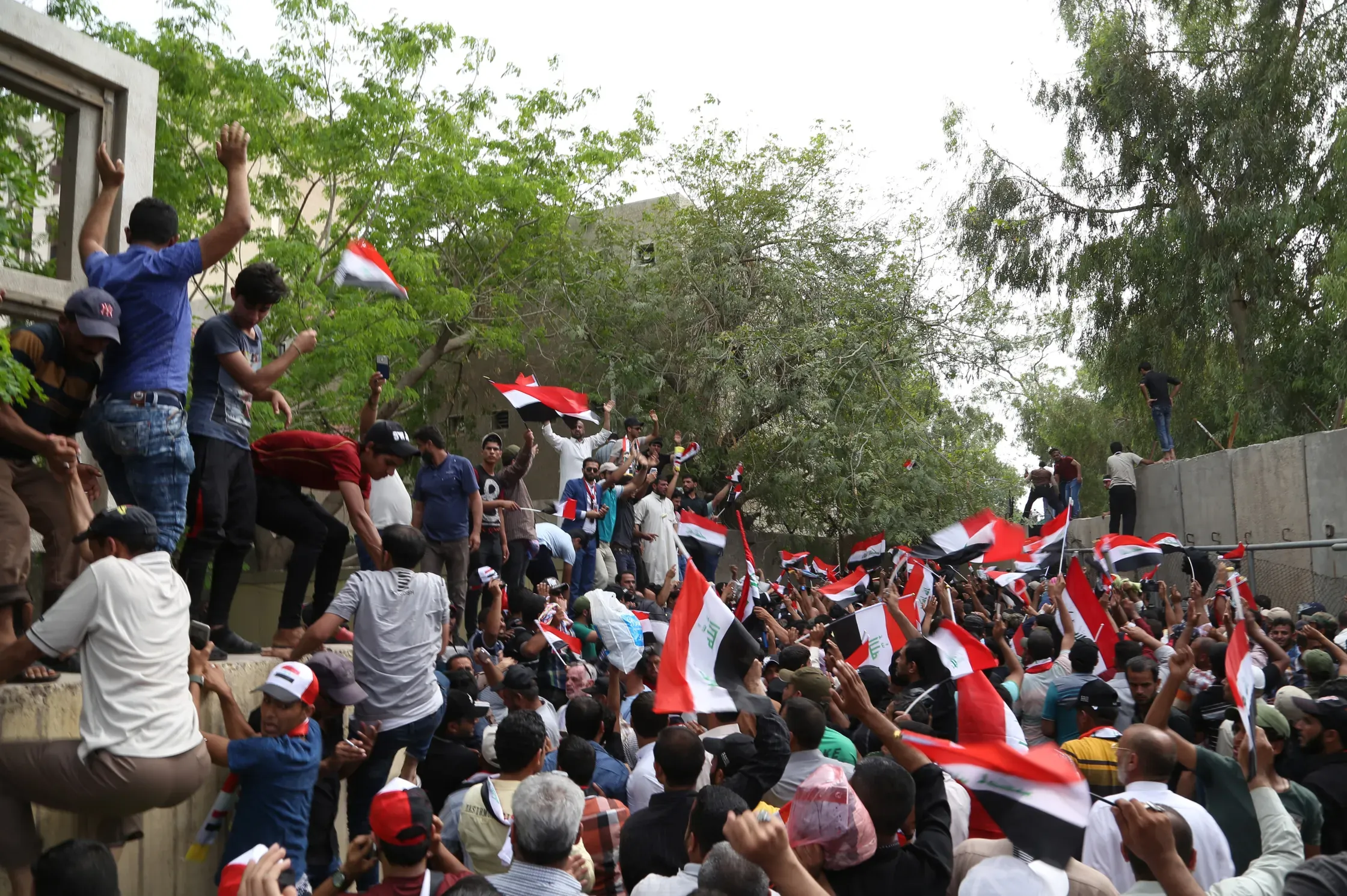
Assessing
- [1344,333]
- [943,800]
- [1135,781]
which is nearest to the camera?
[943,800]

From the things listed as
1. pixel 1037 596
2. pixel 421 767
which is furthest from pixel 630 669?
pixel 1037 596

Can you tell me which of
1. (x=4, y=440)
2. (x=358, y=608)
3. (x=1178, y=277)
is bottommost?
(x=358, y=608)

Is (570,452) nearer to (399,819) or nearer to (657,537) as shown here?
(657,537)

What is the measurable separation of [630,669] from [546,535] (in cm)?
593

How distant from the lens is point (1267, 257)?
2206cm

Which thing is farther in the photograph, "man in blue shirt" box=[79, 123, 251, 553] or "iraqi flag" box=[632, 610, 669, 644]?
"iraqi flag" box=[632, 610, 669, 644]

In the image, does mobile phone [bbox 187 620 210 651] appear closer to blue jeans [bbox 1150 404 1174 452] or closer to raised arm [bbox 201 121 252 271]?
raised arm [bbox 201 121 252 271]

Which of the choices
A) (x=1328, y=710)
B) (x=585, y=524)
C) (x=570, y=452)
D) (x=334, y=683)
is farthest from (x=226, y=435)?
(x=570, y=452)

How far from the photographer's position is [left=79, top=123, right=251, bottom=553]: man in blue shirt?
515cm

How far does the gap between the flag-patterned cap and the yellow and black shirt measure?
2.49m

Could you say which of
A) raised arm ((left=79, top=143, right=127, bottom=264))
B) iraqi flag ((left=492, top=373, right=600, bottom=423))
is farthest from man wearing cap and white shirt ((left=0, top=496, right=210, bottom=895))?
iraqi flag ((left=492, top=373, right=600, bottom=423))

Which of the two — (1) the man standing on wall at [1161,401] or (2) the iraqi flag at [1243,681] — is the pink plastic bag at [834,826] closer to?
(2) the iraqi flag at [1243,681]

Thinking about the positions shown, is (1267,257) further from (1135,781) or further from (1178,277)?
(1135,781)

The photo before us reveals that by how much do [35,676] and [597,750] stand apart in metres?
2.29
